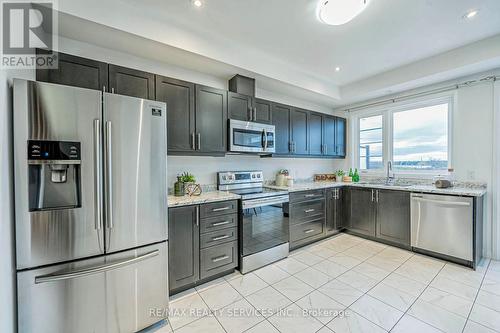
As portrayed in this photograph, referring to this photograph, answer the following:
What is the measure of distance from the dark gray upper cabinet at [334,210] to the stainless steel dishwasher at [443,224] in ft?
3.47

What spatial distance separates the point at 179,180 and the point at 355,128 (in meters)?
3.82

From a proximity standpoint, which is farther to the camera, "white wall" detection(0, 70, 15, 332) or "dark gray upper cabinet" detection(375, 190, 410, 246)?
"dark gray upper cabinet" detection(375, 190, 410, 246)

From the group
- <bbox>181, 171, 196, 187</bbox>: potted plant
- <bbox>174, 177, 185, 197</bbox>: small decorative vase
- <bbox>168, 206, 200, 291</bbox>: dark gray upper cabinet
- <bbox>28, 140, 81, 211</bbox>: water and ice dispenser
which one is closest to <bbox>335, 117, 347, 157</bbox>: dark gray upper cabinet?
<bbox>181, 171, 196, 187</bbox>: potted plant

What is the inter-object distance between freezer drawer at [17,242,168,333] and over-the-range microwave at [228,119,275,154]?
1.51 meters

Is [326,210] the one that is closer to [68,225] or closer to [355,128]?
[355,128]

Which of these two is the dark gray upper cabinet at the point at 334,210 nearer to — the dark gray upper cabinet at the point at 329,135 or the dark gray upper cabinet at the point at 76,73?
the dark gray upper cabinet at the point at 329,135

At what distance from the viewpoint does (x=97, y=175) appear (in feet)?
4.69

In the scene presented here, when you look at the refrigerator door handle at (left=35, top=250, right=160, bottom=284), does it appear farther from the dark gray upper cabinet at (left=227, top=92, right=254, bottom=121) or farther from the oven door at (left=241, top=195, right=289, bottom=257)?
the dark gray upper cabinet at (left=227, top=92, right=254, bottom=121)

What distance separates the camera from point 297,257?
2.88 metres

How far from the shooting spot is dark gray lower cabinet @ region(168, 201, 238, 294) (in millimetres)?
1998

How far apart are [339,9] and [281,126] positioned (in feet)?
5.51

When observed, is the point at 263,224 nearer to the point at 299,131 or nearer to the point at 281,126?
the point at 281,126

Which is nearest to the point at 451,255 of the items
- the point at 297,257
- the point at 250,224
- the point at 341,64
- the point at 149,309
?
the point at 297,257

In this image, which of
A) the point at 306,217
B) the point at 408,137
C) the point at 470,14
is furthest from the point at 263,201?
the point at 408,137
